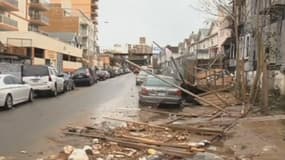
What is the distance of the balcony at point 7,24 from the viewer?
58.6 meters

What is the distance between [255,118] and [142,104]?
817cm

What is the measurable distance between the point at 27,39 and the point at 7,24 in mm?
6471

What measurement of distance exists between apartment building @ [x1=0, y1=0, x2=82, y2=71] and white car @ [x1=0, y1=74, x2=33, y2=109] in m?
19.3

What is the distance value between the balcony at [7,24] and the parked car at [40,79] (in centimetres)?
2965

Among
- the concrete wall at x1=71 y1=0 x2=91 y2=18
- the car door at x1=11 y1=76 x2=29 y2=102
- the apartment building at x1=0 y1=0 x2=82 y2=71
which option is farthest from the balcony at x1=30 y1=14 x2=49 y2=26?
the concrete wall at x1=71 y1=0 x2=91 y2=18

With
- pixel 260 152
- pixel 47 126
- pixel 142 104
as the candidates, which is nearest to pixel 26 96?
pixel 142 104

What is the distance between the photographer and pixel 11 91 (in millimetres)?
22281

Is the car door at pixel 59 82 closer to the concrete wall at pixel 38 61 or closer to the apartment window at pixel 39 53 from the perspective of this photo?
the concrete wall at pixel 38 61

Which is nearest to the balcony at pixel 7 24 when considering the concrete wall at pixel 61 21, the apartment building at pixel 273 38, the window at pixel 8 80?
the apartment building at pixel 273 38

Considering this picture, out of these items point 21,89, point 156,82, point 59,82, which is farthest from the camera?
point 59,82

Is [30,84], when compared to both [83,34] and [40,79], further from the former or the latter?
[83,34]

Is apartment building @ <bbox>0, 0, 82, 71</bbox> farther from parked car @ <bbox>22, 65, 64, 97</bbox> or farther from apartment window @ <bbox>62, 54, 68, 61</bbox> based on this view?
parked car @ <bbox>22, 65, 64, 97</bbox>

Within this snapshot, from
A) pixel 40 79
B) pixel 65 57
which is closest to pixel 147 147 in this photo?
pixel 40 79

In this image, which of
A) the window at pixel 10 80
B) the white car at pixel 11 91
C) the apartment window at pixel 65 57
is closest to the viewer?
the white car at pixel 11 91
